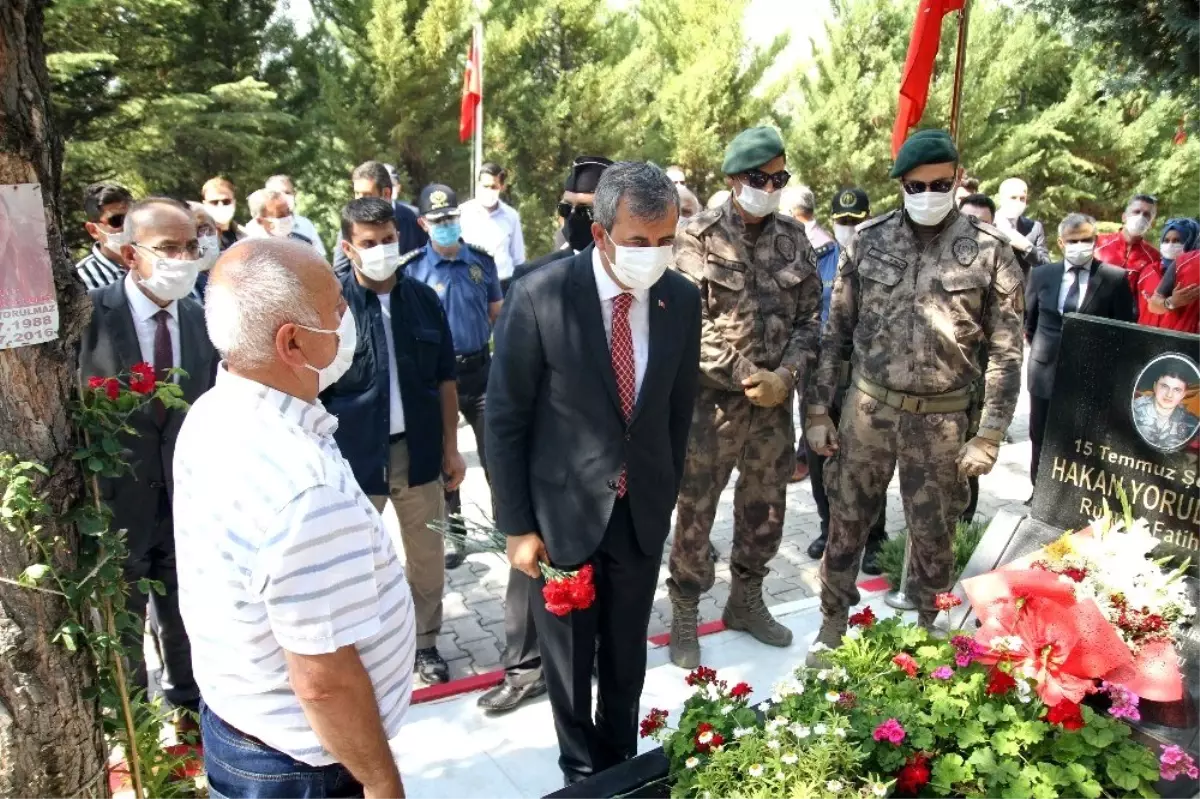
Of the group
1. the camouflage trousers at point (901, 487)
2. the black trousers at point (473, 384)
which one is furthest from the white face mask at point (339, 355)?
the black trousers at point (473, 384)

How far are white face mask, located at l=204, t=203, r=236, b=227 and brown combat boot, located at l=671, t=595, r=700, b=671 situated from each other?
476cm

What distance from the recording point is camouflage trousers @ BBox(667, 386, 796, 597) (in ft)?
13.3

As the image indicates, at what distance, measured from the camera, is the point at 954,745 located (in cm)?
241

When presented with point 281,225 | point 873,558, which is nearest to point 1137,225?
point 873,558

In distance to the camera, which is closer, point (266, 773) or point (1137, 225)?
point (266, 773)

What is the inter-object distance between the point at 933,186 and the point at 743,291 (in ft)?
2.94

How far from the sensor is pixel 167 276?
135 inches

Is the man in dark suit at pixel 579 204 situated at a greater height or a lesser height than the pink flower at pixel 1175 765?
greater

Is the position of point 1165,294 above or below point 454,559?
above

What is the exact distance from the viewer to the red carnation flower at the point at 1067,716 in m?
2.39

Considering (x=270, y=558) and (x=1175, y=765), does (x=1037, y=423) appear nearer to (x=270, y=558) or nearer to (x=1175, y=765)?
(x=1175, y=765)

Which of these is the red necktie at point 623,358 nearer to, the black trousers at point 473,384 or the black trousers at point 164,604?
the black trousers at point 164,604

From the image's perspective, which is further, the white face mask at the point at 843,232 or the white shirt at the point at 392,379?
the white face mask at the point at 843,232

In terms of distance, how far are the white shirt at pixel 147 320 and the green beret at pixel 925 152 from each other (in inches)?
118
